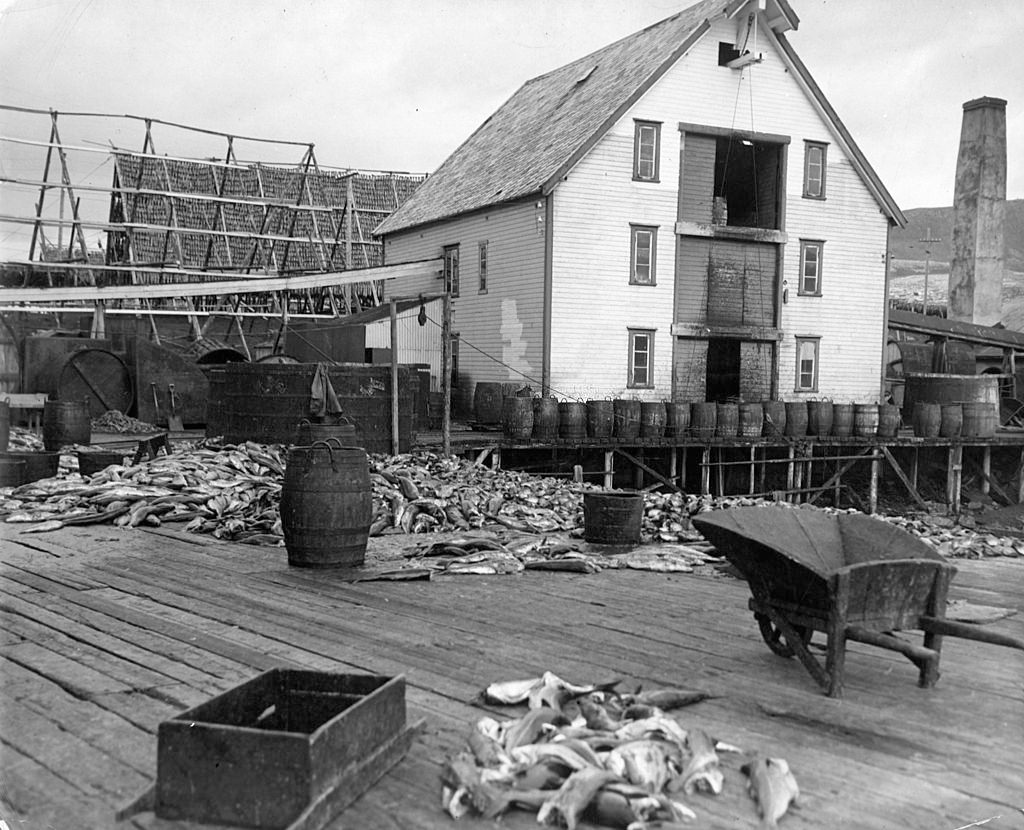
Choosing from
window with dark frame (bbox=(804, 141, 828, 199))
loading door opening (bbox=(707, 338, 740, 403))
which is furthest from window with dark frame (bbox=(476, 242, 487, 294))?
window with dark frame (bbox=(804, 141, 828, 199))

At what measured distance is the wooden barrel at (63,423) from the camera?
16.6 meters

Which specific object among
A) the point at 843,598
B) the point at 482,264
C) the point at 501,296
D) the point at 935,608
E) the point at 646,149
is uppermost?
the point at 646,149

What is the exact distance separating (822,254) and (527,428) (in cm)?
1171

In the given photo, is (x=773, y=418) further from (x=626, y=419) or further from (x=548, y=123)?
(x=548, y=123)

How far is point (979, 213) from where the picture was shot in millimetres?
37844

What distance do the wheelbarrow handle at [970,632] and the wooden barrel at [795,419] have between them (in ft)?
71.5

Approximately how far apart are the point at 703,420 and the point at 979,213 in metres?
19.6

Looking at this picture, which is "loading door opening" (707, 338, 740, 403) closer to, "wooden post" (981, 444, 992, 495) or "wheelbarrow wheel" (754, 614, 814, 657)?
"wooden post" (981, 444, 992, 495)

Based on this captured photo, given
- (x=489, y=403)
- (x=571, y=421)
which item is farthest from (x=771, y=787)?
(x=489, y=403)

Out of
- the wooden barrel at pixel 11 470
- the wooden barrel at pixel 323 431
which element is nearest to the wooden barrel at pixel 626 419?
the wooden barrel at pixel 323 431

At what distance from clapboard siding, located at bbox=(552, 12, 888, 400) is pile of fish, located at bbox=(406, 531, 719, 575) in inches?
627

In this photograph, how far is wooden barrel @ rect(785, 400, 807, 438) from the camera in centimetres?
2642

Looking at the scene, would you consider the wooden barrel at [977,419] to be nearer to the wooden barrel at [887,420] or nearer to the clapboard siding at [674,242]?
the clapboard siding at [674,242]

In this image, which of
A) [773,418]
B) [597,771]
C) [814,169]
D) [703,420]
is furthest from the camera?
[814,169]
